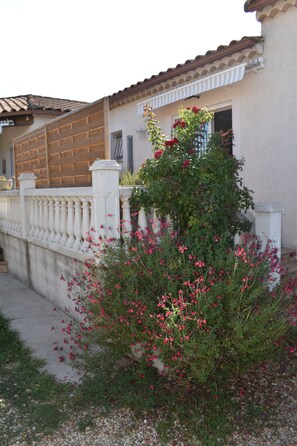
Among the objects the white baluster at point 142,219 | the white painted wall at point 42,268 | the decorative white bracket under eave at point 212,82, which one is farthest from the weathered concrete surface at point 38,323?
the decorative white bracket under eave at point 212,82

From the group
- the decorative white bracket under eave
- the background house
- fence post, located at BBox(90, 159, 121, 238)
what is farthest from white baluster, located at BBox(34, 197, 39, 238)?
the background house

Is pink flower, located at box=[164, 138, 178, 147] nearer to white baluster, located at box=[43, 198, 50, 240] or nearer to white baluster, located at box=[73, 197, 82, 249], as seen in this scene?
white baluster, located at box=[73, 197, 82, 249]

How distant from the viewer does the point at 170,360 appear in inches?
126

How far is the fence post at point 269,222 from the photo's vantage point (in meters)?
4.71

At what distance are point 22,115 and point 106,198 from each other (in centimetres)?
1025

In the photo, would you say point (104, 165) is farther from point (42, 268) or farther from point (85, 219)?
point (42, 268)

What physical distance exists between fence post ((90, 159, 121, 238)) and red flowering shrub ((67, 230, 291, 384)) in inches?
30.4

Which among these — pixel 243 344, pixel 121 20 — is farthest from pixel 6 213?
pixel 243 344

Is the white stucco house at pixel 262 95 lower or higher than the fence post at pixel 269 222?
higher

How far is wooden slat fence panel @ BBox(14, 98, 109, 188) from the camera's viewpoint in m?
5.45

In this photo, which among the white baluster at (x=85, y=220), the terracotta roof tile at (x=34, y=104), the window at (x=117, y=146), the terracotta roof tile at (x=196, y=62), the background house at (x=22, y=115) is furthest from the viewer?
the terracotta roof tile at (x=34, y=104)

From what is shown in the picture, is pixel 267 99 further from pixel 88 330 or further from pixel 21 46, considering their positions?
pixel 21 46

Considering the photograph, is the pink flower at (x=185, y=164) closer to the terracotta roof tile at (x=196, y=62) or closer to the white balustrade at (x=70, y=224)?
the white balustrade at (x=70, y=224)

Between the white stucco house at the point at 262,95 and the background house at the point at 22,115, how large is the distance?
266 inches
